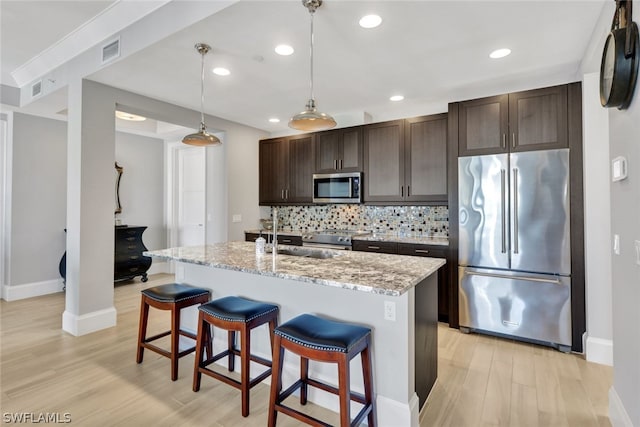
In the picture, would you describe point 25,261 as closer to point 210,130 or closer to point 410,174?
point 210,130

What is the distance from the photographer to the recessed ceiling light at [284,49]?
259cm

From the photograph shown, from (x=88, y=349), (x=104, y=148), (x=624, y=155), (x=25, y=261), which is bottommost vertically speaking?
(x=88, y=349)

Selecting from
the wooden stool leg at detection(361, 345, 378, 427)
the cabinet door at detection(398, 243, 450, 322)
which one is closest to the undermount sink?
the wooden stool leg at detection(361, 345, 378, 427)

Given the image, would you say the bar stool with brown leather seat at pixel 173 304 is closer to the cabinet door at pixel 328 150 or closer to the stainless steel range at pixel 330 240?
the stainless steel range at pixel 330 240

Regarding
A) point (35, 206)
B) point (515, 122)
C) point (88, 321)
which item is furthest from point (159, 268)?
point (515, 122)

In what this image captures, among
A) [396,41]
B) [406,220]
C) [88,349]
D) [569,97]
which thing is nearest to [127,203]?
[88,349]

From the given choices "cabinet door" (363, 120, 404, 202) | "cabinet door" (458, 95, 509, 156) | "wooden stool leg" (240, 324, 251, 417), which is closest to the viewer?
"wooden stool leg" (240, 324, 251, 417)

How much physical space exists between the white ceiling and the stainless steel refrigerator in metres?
0.87

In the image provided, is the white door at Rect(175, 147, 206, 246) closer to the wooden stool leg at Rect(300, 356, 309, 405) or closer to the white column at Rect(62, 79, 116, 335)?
the white column at Rect(62, 79, 116, 335)

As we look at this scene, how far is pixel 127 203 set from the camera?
5.62 metres

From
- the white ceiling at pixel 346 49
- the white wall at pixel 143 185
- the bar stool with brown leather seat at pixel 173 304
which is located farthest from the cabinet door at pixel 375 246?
the white wall at pixel 143 185

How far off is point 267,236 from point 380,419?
3.35 metres

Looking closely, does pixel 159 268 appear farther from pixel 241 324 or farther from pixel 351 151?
pixel 241 324

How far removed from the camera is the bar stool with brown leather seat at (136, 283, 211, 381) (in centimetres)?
243
